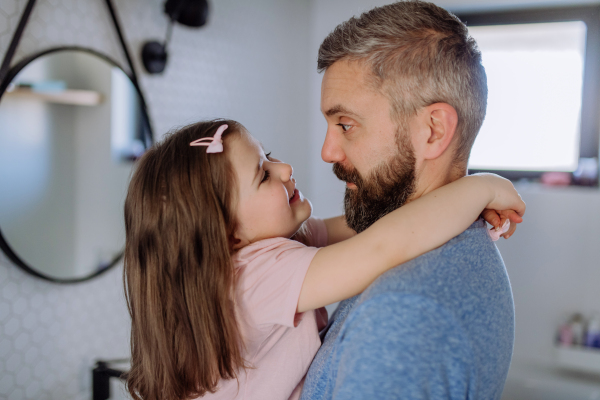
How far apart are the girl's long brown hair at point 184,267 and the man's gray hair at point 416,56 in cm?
39

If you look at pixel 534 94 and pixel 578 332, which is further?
pixel 534 94

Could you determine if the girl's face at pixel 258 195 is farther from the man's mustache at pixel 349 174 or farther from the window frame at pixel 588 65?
the window frame at pixel 588 65

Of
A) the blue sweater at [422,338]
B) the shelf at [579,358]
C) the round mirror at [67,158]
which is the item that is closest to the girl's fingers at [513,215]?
the blue sweater at [422,338]

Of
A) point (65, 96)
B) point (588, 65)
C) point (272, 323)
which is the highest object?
point (588, 65)

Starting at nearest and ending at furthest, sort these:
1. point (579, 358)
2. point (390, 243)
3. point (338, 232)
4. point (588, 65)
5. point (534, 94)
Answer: point (390, 243), point (338, 232), point (579, 358), point (588, 65), point (534, 94)

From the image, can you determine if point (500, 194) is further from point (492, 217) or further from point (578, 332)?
point (578, 332)

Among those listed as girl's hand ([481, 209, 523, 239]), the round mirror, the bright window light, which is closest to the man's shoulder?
girl's hand ([481, 209, 523, 239])

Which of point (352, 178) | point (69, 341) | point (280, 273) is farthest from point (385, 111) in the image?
point (69, 341)

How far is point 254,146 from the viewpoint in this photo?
3.36ft

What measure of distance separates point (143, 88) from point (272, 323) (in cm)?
130

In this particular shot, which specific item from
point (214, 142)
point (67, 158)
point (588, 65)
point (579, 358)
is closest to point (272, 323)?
point (214, 142)

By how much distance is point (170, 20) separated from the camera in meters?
1.85

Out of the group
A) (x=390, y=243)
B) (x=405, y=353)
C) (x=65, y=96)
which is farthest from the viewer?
(x=65, y=96)

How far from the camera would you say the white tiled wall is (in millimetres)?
1437
